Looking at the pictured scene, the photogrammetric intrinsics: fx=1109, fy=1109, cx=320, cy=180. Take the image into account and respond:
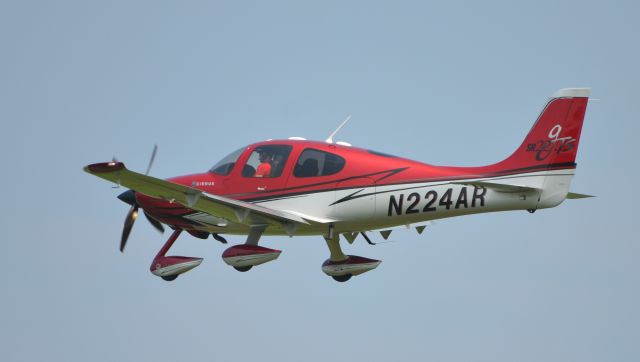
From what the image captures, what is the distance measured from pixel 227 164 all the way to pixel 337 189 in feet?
8.83

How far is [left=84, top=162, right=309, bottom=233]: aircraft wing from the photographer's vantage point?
20.5 metres

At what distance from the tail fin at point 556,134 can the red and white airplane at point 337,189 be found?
0.02 meters

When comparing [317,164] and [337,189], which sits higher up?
[317,164]

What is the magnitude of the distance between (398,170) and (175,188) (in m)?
4.41

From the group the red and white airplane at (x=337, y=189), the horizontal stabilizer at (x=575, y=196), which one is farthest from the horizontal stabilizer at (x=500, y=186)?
the horizontal stabilizer at (x=575, y=196)

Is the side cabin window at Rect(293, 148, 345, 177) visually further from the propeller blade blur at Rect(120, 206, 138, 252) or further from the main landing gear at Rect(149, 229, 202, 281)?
the propeller blade blur at Rect(120, 206, 138, 252)

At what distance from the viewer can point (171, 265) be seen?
23297 millimetres

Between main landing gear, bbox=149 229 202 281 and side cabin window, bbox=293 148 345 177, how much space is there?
2.90 meters

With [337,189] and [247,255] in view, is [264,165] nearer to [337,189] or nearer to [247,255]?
[337,189]

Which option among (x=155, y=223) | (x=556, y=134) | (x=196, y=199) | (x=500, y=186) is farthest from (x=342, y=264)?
(x=556, y=134)

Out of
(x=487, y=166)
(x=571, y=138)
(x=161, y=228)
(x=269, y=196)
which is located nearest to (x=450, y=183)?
(x=487, y=166)

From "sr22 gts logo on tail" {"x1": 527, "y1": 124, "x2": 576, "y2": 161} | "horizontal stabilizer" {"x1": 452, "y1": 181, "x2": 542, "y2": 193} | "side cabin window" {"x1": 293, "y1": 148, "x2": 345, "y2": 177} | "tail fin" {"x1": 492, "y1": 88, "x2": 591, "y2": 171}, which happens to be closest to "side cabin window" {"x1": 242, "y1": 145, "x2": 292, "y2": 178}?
"side cabin window" {"x1": 293, "y1": 148, "x2": 345, "y2": 177}

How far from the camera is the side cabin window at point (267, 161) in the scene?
22750 mm

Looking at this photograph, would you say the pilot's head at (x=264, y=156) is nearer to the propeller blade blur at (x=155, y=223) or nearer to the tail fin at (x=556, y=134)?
the propeller blade blur at (x=155, y=223)
